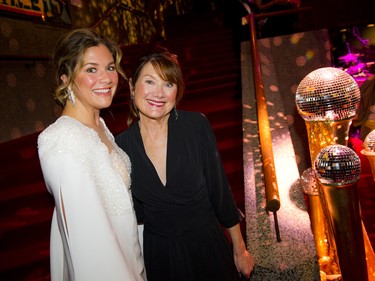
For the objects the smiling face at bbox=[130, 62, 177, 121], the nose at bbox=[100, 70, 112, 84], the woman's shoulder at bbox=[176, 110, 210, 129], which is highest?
the nose at bbox=[100, 70, 112, 84]

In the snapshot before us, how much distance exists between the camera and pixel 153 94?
1.69 m

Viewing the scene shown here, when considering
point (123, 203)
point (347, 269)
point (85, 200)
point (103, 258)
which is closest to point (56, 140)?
point (85, 200)

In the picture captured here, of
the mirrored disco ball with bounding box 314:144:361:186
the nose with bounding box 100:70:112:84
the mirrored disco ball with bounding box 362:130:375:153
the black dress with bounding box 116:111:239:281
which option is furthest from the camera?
the black dress with bounding box 116:111:239:281

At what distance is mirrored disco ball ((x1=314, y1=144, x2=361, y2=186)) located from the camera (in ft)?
3.88

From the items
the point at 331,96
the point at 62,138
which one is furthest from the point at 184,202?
the point at 331,96

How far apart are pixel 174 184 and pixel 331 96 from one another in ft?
2.84

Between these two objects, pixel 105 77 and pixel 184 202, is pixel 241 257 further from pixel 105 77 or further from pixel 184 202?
pixel 105 77

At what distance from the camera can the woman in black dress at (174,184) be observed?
5.50 ft

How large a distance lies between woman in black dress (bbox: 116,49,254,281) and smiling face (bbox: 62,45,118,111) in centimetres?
20

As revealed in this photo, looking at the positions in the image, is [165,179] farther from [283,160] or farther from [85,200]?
[283,160]

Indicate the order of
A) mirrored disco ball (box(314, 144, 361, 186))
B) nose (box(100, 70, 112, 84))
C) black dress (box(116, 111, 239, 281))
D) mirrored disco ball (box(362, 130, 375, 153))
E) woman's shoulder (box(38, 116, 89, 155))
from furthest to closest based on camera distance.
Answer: black dress (box(116, 111, 239, 281)), nose (box(100, 70, 112, 84)), mirrored disco ball (box(362, 130, 375, 153)), woman's shoulder (box(38, 116, 89, 155)), mirrored disco ball (box(314, 144, 361, 186))

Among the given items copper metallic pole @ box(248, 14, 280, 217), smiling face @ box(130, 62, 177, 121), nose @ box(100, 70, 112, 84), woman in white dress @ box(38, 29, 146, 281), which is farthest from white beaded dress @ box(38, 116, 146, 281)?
copper metallic pole @ box(248, 14, 280, 217)

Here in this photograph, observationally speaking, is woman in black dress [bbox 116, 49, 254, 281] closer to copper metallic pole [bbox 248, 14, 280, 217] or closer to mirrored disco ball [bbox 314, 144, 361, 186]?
copper metallic pole [bbox 248, 14, 280, 217]

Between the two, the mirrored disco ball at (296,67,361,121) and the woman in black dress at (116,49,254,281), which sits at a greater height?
the mirrored disco ball at (296,67,361,121)
